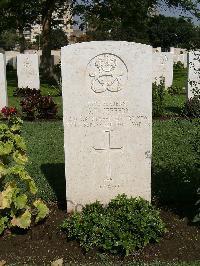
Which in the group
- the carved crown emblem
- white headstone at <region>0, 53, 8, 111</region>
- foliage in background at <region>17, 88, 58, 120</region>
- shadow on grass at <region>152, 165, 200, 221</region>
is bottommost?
shadow on grass at <region>152, 165, 200, 221</region>

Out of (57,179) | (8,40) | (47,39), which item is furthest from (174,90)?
(8,40)

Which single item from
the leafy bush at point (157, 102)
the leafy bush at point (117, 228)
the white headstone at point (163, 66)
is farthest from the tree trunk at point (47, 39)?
the leafy bush at point (117, 228)

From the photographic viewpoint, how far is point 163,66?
18797mm

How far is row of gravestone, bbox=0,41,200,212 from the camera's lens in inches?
194

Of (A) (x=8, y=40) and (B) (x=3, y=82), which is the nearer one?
(B) (x=3, y=82)

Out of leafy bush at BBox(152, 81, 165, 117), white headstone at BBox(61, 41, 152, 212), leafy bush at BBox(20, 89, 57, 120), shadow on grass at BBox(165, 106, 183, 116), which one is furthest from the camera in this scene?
shadow on grass at BBox(165, 106, 183, 116)

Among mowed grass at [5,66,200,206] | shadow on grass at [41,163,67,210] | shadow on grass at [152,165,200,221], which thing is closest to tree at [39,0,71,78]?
mowed grass at [5,66,200,206]

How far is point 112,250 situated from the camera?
14.9ft

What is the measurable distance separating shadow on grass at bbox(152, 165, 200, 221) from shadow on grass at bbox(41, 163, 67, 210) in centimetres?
117

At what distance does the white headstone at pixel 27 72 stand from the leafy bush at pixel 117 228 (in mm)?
14572

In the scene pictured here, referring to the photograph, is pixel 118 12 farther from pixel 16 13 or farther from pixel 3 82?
pixel 3 82

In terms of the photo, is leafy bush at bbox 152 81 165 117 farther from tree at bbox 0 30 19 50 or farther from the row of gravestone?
tree at bbox 0 30 19 50

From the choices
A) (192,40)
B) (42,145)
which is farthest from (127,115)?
(42,145)

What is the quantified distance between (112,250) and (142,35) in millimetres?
47202
